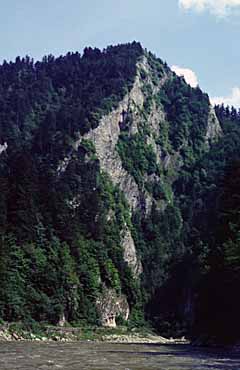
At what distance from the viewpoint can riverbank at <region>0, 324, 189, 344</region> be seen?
93.9 m

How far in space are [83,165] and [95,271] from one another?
58812mm

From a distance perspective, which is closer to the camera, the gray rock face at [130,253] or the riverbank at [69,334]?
the riverbank at [69,334]

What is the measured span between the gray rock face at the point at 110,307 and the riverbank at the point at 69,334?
3.28 m

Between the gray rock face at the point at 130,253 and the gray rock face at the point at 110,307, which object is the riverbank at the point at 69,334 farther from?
the gray rock face at the point at 130,253

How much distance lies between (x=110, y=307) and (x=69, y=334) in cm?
3355

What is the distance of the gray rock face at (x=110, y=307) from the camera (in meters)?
136

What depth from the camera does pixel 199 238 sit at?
144375 mm

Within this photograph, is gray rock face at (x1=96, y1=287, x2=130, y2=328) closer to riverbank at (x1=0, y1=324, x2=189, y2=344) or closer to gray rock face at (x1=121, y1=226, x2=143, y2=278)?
riverbank at (x1=0, y1=324, x2=189, y2=344)

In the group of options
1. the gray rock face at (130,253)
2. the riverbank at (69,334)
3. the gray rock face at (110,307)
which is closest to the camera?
the riverbank at (69,334)

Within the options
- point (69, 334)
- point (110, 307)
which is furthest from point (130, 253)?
point (69, 334)

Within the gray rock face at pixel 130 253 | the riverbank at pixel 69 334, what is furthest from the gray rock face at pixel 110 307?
the gray rock face at pixel 130 253

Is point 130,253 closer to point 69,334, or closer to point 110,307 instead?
point 110,307

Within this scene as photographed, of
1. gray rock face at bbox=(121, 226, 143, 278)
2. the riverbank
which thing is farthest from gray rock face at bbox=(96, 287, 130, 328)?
gray rock face at bbox=(121, 226, 143, 278)

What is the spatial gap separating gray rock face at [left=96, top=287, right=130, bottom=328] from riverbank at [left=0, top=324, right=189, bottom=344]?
10.8 ft
